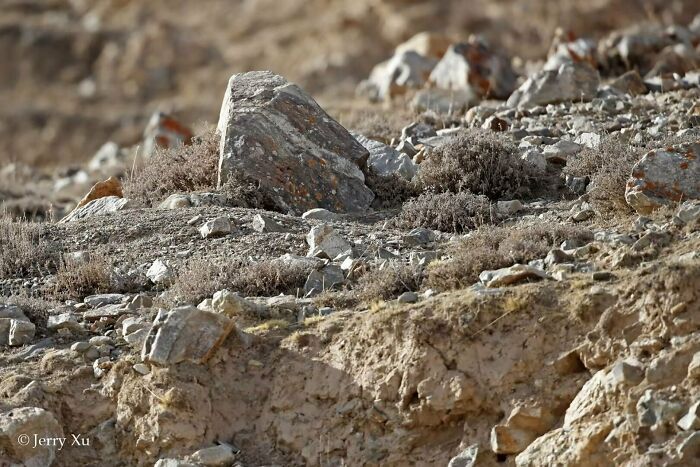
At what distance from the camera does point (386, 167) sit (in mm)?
10375

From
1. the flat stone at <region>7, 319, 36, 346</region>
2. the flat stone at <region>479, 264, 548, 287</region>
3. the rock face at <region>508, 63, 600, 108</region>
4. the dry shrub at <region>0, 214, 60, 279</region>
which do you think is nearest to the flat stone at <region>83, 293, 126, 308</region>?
the flat stone at <region>7, 319, 36, 346</region>

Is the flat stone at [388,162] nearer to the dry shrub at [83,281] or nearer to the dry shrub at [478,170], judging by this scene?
the dry shrub at [478,170]

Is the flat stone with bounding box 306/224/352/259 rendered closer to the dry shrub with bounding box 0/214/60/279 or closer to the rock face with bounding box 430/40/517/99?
the dry shrub with bounding box 0/214/60/279

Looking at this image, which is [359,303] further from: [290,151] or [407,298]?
[290,151]

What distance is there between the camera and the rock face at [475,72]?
15.1 metres

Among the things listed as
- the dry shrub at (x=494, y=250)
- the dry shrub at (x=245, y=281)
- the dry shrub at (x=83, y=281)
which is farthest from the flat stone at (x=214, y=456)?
the dry shrub at (x=83, y=281)

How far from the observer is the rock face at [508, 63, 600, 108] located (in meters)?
12.6

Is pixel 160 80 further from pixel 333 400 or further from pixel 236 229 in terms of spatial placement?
pixel 333 400

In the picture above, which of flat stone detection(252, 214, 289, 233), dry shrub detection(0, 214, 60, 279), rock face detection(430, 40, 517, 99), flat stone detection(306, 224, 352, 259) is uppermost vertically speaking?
rock face detection(430, 40, 517, 99)

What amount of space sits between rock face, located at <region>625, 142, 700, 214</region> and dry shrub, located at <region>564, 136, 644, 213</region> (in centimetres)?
16

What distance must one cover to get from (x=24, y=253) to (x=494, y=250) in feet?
11.1

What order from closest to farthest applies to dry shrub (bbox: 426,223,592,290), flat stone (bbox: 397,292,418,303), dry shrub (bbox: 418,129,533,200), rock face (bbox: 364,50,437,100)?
1. flat stone (bbox: 397,292,418,303)
2. dry shrub (bbox: 426,223,592,290)
3. dry shrub (bbox: 418,129,533,200)
4. rock face (bbox: 364,50,437,100)

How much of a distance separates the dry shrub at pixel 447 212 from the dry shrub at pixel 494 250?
2.85 ft

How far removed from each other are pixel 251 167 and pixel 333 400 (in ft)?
11.3
